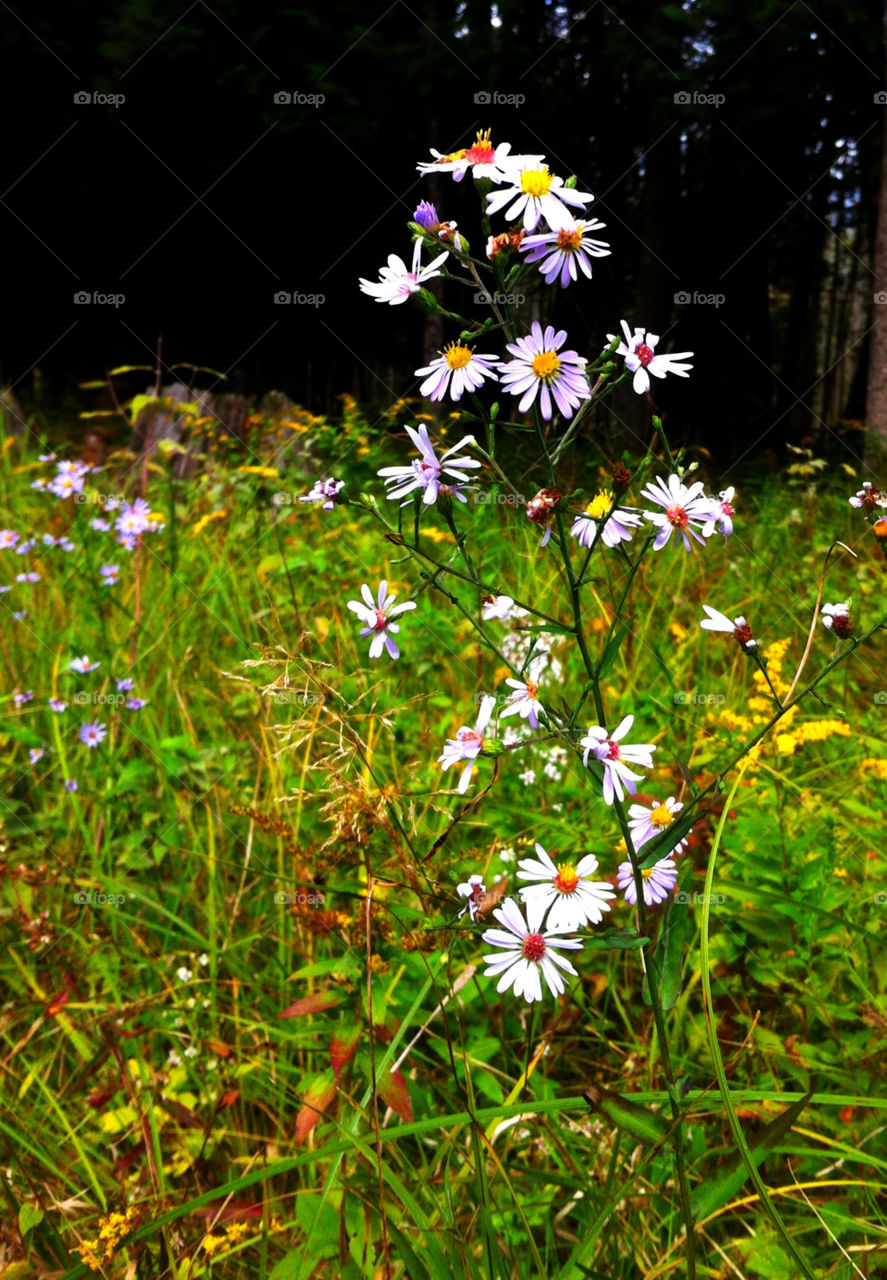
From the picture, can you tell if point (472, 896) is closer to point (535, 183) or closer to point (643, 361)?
point (643, 361)

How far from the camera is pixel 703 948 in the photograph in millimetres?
850

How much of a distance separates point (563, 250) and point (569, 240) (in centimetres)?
1

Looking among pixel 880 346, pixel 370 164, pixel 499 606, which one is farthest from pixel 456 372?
pixel 370 164

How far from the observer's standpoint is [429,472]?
0.98 m

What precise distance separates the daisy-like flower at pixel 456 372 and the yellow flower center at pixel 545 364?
4 cm

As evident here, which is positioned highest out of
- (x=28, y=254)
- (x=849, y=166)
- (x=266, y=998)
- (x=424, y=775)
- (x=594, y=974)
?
(x=849, y=166)

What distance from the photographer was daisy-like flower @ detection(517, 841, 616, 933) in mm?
938

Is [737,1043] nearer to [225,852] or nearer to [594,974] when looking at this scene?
[594,974]

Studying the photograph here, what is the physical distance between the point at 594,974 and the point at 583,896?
82 centimetres

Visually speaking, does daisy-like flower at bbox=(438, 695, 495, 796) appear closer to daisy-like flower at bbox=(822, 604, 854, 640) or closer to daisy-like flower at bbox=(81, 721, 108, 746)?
daisy-like flower at bbox=(822, 604, 854, 640)

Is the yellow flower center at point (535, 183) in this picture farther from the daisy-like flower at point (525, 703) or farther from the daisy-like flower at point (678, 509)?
the daisy-like flower at point (525, 703)

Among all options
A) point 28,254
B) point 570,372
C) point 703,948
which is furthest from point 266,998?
point 28,254

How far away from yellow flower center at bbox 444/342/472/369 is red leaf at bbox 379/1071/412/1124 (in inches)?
33.8

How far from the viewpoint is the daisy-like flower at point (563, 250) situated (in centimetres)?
92
